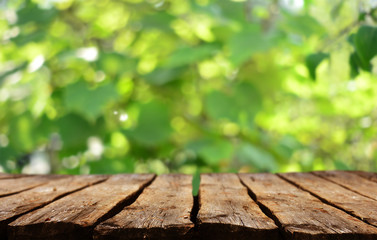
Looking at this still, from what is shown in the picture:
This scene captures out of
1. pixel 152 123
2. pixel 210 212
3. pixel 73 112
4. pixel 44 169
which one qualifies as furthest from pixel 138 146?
pixel 210 212

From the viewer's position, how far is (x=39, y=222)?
50 cm

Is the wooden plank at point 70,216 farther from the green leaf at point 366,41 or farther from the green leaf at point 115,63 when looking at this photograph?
the green leaf at point 115,63

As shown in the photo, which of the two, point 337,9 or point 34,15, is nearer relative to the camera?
point 337,9

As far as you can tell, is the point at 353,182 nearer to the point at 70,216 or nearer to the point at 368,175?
the point at 368,175

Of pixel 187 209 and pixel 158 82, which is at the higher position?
pixel 158 82

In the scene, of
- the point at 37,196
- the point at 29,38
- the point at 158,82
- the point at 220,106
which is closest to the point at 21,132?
the point at 29,38

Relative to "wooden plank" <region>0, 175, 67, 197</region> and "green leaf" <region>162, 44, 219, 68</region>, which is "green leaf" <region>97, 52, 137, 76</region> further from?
"wooden plank" <region>0, 175, 67, 197</region>

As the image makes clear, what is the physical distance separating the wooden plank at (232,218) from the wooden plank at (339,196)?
14cm

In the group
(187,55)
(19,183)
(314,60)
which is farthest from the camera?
(187,55)

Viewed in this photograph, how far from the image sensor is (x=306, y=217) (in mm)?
537

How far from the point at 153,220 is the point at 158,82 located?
133 centimetres

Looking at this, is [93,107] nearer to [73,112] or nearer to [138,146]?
[73,112]

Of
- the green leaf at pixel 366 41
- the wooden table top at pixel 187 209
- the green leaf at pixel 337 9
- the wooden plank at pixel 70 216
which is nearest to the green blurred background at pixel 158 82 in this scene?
the green leaf at pixel 337 9

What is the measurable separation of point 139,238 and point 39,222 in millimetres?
136
